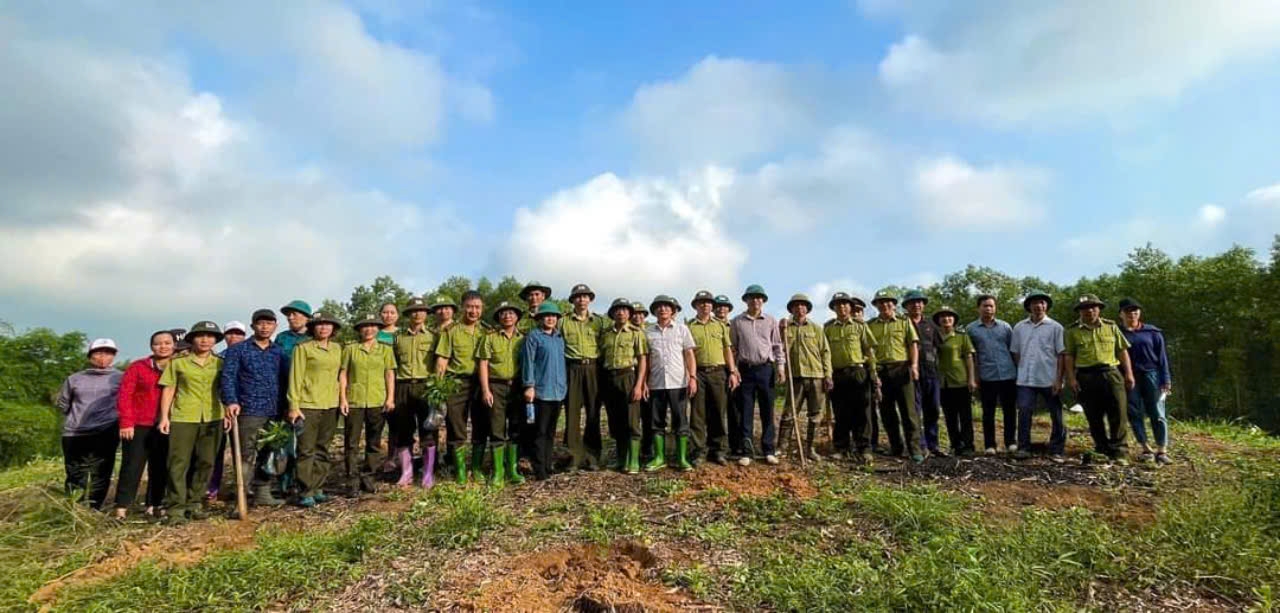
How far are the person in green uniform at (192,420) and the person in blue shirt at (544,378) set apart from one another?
288cm

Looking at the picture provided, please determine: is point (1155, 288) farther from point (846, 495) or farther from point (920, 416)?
point (846, 495)

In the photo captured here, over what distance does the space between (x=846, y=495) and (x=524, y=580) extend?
2.94 metres

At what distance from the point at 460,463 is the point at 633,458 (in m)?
1.76

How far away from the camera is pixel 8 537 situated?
4898 millimetres

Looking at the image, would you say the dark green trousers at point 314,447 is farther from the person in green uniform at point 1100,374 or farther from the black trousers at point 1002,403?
the person in green uniform at point 1100,374

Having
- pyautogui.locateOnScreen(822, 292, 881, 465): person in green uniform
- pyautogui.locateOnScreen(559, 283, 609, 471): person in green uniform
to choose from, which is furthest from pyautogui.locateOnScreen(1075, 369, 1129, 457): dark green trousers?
pyautogui.locateOnScreen(559, 283, 609, 471): person in green uniform

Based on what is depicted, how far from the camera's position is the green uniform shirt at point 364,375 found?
642 centimetres

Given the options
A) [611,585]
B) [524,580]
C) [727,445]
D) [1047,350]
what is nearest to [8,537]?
[524,580]

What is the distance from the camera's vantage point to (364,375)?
253 inches

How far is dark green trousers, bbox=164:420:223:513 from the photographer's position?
5773 millimetres

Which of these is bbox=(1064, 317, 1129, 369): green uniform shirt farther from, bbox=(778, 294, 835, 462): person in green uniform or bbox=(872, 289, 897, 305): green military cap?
bbox=(778, 294, 835, 462): person in green uniform

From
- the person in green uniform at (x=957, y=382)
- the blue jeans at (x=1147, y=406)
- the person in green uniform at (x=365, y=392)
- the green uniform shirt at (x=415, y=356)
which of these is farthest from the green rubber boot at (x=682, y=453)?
the blue jeans at (x=1147, y=406)

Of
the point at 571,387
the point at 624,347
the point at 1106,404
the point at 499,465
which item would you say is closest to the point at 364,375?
the point at 499,465

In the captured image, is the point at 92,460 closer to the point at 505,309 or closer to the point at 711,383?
the point at 505,309
